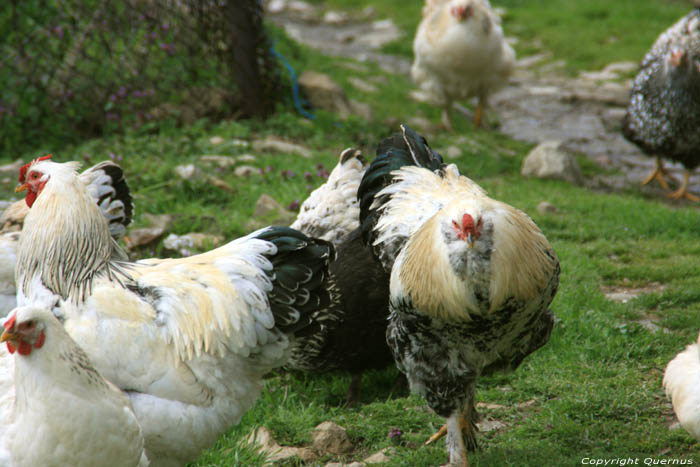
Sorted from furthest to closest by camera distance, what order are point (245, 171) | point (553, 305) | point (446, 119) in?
point (446, 119), point (245, 171), point (553, 305)

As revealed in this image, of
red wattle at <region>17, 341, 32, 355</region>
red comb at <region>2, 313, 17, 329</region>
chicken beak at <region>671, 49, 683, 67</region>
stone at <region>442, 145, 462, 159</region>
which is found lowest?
stone at <region>442, 145, 462, 159</region>

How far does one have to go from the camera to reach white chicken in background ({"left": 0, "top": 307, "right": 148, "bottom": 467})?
2896 mm

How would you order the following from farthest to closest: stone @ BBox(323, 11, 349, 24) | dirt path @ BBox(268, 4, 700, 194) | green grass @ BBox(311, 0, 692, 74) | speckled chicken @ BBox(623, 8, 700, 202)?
stone @ BBox(323, 11, 349, 24) < green grass @ BBox(311, 0, 692, 74) < dirt path @ BBox(268, 4, 700, 194) < speckled chicken @ BBox(623, 8, 700, 202)

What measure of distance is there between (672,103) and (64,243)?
684 centimetres

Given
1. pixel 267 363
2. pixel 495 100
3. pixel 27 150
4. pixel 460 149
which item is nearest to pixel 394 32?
pixel 495 100

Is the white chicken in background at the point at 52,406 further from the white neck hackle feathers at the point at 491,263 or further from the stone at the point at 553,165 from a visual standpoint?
the stone at the point at 553,165

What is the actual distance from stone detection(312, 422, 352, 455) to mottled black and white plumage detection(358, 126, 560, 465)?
2.18 feet

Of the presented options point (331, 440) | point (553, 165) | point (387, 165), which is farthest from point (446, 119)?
point (331, 440)

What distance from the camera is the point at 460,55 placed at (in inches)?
389

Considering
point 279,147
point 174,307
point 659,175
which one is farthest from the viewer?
point 659,175

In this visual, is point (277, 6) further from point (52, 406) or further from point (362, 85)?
point (52, 406)

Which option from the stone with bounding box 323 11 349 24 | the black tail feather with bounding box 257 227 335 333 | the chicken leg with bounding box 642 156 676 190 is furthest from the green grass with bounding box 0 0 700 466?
the stone with bounding box 323 11 349 24

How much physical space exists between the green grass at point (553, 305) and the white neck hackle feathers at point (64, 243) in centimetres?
123

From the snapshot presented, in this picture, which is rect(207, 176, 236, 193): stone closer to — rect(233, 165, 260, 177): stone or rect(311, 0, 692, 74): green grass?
rect(233, 165, 260, 177): stone
